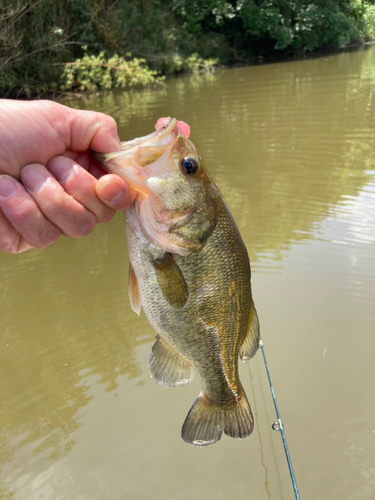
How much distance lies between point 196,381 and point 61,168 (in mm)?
2582

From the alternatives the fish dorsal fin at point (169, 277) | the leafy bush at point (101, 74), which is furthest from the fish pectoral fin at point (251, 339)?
the leafy bush at point (101, 74)

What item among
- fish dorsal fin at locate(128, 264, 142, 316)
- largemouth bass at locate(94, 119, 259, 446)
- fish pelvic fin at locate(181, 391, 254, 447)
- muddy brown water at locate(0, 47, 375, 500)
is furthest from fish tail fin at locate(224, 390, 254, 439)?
muddy brown water at locate(0, 47, 375, 500)

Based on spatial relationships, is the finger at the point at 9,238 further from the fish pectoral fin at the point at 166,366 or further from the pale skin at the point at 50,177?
the fish pectoral fin at the point at 166,366

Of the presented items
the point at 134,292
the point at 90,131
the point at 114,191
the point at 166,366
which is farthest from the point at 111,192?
the point at 166,366

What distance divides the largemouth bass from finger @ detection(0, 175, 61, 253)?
A: 33 cm

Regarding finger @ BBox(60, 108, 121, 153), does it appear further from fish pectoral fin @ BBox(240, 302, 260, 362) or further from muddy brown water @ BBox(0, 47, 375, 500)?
muddy brown water @ BBox(0, 47, 375, 500)

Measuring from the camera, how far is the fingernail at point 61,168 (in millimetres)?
1820

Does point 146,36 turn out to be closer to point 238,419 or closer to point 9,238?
point 9,238

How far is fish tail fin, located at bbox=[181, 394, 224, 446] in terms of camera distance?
81.0 inches

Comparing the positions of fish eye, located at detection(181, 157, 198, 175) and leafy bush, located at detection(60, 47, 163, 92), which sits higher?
fish eye, located at detection(181, 157, 198, 175)

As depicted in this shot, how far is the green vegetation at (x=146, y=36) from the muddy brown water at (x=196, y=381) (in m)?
11.8

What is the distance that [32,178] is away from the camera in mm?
1780

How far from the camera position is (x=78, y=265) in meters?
5.63

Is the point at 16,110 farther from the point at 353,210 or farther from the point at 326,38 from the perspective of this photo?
the point at 326,38
